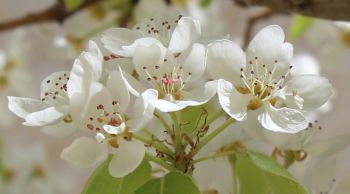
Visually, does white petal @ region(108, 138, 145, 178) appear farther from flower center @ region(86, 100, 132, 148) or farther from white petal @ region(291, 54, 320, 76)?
white petal @ region(291, 54, 320, 76)

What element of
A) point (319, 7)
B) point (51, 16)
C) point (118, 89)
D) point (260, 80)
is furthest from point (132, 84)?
point (51, 16)

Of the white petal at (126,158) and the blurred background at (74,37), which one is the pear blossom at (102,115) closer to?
the white petal at (126,158)

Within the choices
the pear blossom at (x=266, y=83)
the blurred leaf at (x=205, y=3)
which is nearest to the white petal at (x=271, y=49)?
the pear blossom at (x=266, y=83)

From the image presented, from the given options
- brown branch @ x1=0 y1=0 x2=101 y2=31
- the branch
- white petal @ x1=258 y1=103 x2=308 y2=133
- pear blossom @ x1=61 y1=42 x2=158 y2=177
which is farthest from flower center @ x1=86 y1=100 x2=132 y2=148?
brown branch @ x1=0 y1=0 x2=101 y2=31

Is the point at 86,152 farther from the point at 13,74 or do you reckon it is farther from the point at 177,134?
the point at 13,74

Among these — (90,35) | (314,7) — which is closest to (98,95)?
(314,7)

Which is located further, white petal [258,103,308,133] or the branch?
the branch

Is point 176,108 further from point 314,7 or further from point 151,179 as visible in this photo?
point 314,7
